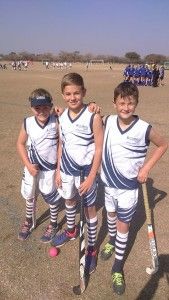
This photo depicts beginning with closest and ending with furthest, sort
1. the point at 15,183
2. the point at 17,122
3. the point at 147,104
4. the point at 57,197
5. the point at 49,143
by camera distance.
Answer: the point at 49,143 < the point at 57,197 < the point at 15,183 < the point at 17,122 < the point at 147,104

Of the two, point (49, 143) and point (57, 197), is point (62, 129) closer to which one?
point (49, 143)

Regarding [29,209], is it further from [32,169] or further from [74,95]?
[74,95]

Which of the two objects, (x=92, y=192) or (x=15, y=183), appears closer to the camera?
(x=92, y=192)

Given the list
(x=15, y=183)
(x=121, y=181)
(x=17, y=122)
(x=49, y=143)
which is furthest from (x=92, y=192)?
(x=17, y=122)

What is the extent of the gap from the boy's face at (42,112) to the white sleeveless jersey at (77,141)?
0.20 metres

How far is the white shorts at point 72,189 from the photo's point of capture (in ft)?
13.9

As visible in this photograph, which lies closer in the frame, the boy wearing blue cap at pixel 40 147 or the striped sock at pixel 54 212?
the boy wearing blue cap at pixel 40 147

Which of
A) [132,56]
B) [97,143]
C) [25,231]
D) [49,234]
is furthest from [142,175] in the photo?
[132,56]

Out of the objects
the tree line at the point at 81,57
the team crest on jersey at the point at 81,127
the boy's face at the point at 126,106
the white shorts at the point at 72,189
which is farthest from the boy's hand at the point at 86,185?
the tree line at the point at 81,57

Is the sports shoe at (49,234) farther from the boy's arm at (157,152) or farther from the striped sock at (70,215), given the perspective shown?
the boy's arm at (157,152)

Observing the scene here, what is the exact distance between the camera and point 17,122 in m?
12.1

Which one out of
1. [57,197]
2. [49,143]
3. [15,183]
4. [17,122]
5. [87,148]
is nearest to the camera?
[87,148]

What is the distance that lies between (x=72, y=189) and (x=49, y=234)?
94cm

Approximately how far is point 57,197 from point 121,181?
3.76 feet
